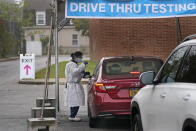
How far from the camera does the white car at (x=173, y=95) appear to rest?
16.0 feet

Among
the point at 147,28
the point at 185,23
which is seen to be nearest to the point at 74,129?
the point at 185,23

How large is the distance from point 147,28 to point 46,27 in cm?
4950

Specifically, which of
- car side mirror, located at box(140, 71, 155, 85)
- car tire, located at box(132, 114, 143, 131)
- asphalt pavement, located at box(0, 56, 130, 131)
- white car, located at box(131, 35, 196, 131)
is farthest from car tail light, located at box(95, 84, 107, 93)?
car side mirror, located at box(140, 71, 155, 85)

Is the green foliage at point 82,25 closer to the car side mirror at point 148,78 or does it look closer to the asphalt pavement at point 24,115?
the asphalt pavement at point 24,115

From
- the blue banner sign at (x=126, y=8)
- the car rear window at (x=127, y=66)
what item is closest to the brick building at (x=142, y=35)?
the blue banner sign at (x=126, y=8)

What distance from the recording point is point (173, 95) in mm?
5348

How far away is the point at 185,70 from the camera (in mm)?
5305

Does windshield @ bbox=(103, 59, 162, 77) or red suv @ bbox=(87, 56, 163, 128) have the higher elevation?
windshield @ bbox=(103, 59, 162, 77)

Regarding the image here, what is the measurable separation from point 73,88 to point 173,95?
642 centimetres

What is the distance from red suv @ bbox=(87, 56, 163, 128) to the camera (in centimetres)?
976

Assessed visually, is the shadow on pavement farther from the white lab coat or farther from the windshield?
the windshield

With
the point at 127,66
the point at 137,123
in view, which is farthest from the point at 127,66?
the point at 137,123

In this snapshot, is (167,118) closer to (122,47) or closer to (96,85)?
(96,85)

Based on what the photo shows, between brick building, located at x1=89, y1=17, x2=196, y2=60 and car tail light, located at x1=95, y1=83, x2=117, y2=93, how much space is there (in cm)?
1666
